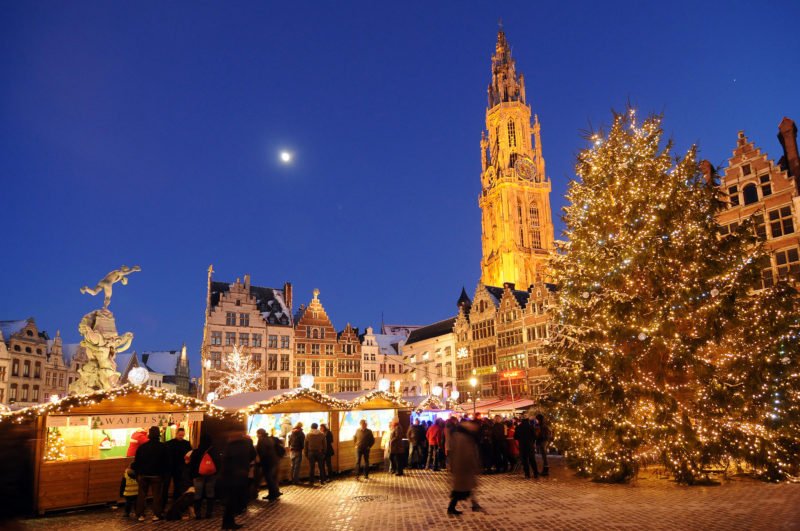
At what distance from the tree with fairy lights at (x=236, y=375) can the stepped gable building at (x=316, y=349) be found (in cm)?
527

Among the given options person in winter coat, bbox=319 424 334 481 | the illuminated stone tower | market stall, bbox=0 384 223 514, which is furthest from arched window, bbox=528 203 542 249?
market stall, bbox=0 384 223 514

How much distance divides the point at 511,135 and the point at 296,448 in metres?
79.5

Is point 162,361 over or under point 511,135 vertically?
under

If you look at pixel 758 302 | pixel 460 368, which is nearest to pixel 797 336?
pixel 758 302

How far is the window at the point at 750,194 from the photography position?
24172 millimetres

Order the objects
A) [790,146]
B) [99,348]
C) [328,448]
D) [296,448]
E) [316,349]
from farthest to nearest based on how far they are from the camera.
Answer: [316,349], [790,146], [99,348], [328,448], [296,448]

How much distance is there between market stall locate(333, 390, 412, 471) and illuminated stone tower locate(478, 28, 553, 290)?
56.8 meters

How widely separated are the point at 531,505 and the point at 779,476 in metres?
6.17

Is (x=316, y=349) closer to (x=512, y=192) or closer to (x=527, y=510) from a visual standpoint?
(x=512, y=192)

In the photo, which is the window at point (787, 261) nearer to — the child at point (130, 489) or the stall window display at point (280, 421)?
the stall window display at point (280, 421)

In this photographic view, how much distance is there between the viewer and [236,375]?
4275 cm

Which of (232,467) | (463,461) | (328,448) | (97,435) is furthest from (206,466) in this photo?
(328,448)

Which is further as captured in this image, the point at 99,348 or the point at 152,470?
the point at 99,348

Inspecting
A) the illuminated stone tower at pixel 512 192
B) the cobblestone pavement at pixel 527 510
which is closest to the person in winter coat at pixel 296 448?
the cobblestone pavement at pixel 527 510
